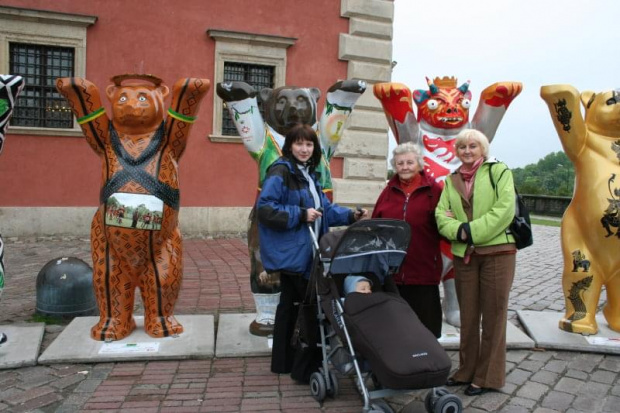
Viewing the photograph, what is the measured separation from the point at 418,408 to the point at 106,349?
231 centimetres

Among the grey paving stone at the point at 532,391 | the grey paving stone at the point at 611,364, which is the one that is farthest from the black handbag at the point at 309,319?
the grey paving stone at the point at 611,364

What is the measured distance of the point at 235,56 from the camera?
1080 centimetres

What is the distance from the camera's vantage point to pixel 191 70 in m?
10.6

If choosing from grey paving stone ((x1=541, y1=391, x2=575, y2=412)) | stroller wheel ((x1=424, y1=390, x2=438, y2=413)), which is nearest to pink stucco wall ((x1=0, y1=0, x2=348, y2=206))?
grey paving stone ((x1=541, y1=391, x2=575, y2=412))

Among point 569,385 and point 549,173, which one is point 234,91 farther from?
point 549,173

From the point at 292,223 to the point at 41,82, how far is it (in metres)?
8.55

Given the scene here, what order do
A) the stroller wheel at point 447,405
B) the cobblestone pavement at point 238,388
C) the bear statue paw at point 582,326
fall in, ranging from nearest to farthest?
the stroller wheel at point 447,405, the cobblestone pavement at point 238,388, the bear statue paw at point 582,326

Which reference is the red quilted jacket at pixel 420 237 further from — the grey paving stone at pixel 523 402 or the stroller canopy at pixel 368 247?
the grey paving stone at pixel 523 402

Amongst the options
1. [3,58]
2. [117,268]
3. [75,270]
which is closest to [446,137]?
[117,268]

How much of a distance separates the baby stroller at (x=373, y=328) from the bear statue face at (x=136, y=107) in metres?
1.66

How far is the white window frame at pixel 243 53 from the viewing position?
10663 millimetres

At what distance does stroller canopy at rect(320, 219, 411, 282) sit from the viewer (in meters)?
3.19

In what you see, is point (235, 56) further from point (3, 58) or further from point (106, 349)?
point (106, 349)

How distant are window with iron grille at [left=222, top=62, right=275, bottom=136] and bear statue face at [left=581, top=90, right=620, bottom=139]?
7.53 metres
